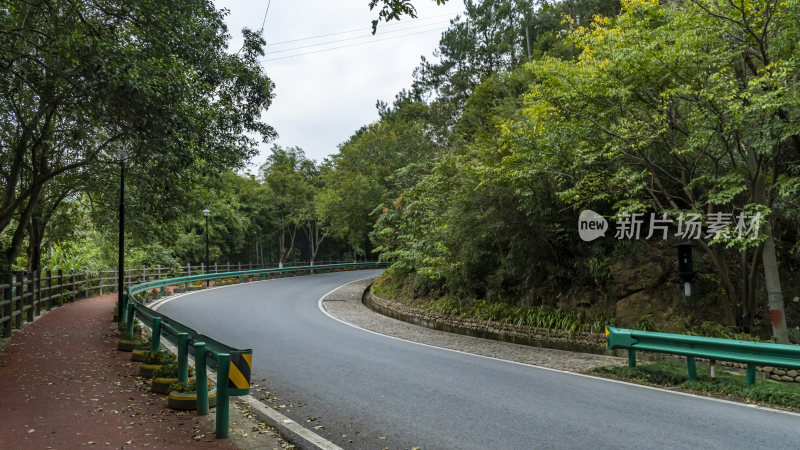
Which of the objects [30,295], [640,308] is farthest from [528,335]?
[30,295]

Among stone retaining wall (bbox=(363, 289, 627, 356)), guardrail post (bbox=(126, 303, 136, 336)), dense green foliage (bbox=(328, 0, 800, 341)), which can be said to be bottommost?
stone retaining wall (bbox=(363, 289, 627, 356))

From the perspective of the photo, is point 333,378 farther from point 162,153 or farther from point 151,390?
point 162,153

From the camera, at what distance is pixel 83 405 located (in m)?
6.13

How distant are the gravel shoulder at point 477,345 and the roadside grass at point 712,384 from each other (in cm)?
89

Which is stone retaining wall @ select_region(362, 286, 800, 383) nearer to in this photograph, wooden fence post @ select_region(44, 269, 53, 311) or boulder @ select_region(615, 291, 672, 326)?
boulder @ select_region(615, 291, 672, 326)

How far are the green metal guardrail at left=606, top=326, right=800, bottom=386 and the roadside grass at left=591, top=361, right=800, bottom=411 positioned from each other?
204 millimetres

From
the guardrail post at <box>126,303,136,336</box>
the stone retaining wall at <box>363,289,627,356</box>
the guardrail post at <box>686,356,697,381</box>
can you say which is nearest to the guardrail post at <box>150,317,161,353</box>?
the guardrail post at <box>126,303,136,336</box>

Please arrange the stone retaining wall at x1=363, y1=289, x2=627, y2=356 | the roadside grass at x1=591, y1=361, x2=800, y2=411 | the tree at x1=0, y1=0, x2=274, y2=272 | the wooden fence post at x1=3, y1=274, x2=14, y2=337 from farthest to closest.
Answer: the stone retaining wall at x1=363, y1=289, x2=627, y2=356, the wooden fence post at x1=3, y1=274, x2=14, y2=337, the tree at x1=0, y1=0, x2=274, y2=272, the roadside grass at x1=591, y1=361, x2=800, y2=411

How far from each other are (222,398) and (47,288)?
14.9 metres

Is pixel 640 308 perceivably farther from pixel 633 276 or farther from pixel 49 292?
pixel 49 292

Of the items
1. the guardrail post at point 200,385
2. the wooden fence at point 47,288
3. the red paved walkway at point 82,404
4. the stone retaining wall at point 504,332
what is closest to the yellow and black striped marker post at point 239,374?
the red paved walkway at point 82,404

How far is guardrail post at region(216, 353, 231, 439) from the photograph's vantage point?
196 inches

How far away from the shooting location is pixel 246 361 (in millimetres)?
5059

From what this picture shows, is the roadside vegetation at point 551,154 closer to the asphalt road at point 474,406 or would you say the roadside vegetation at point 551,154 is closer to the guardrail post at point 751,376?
the guardrail post at point 751,376
